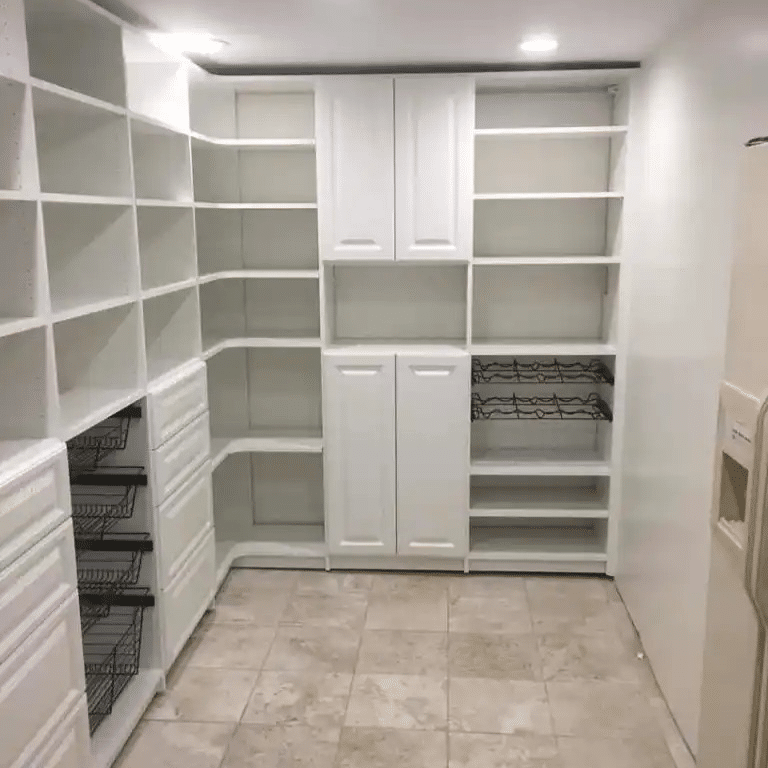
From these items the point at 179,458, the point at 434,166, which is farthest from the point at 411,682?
the point at 434,166

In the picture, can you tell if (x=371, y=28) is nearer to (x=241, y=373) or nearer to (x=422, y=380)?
(x=422, y=380)

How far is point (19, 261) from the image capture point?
2057mm

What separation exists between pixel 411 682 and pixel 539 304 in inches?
74.4

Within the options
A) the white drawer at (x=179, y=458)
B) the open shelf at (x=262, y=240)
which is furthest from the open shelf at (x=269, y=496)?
the open shelf at (x=262, y=240)

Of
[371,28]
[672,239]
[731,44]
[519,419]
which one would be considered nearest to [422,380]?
[519,419]

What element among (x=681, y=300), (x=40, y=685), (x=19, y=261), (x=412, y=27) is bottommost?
(x=40, y=685)

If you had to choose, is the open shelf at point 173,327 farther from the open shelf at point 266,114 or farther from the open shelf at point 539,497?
the open shelf at point 539,497

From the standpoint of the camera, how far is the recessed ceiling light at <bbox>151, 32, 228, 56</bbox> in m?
2.95

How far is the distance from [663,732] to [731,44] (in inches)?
85.3

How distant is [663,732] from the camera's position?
274cm

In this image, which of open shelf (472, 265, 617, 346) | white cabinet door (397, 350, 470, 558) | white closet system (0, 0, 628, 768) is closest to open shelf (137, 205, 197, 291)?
white closet system (0, 0, 628, 768)

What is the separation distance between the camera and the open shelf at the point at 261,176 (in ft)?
12.8

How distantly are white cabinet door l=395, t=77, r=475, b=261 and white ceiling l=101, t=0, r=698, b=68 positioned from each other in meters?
0.13

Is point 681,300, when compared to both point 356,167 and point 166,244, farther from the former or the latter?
point 166,244
